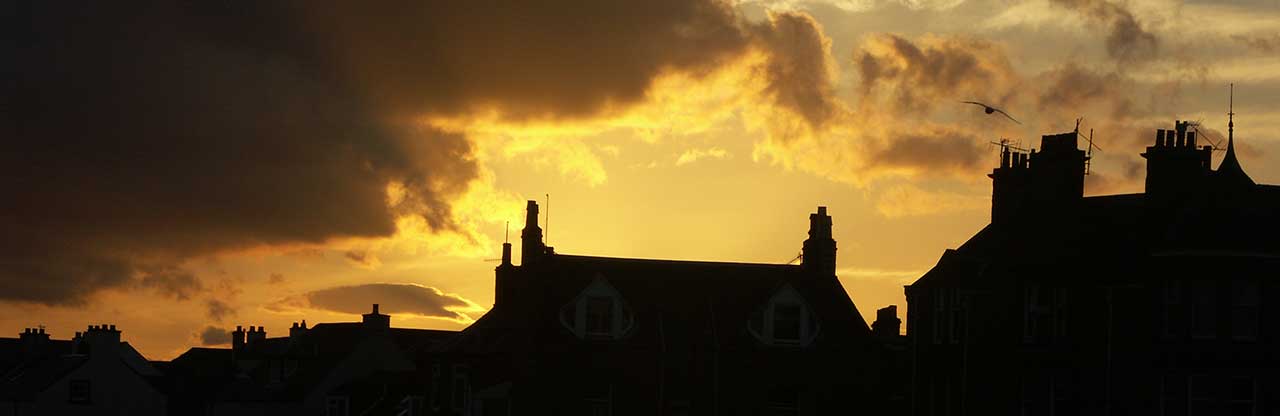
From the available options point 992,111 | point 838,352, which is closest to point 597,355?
point 838,352

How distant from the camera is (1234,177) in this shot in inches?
2295

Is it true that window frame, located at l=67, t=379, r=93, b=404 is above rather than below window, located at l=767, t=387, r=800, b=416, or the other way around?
below

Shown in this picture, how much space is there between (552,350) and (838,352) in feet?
37.2

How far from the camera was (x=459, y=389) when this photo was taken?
7094cm

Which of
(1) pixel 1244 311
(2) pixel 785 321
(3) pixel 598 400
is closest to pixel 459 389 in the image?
(3) pixel 598 400

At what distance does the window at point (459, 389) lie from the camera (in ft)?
230

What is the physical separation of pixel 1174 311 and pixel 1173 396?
2787 mm

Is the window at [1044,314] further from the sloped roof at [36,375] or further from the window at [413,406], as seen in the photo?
the sloped roof at [36,375]

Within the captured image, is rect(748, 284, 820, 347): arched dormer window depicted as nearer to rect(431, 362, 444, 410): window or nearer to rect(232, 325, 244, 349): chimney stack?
rect(431, 362, 444, 410): window

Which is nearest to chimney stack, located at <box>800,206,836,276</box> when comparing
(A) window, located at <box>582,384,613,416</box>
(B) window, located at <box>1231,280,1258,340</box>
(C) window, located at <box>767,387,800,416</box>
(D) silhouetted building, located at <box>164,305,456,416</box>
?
(C) window, located at <box>767,387,800,416</box>

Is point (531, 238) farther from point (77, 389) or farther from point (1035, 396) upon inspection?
point (77, 389)

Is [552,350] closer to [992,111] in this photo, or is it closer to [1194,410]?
[992,111]

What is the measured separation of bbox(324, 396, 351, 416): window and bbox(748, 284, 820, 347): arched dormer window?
34.6 metres

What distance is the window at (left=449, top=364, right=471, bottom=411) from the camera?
70062mm
